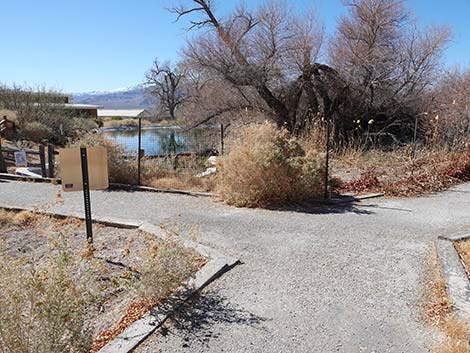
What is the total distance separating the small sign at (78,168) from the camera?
3.96 metres

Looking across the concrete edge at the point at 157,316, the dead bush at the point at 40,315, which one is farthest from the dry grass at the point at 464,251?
the dead bush at the point at 40,315

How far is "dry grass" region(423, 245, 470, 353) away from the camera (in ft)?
7.93

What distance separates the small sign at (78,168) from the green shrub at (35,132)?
1896 cm

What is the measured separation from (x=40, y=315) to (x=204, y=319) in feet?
3.79

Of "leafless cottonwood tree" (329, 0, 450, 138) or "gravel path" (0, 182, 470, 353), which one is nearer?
"gravel path" (0, 182, 470, 353)

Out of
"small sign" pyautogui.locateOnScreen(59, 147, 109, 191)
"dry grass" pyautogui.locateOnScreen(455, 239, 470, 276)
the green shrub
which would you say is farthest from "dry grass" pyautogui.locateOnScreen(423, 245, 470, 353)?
the green shrub

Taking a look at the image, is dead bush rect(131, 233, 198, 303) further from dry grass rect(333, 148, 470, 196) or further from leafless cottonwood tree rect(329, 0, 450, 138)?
leafless cottonwood tree rect(329, 0, 450, 138)

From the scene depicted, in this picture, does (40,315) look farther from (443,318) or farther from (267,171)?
(267,171)

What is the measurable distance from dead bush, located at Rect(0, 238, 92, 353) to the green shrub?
68.3 ft

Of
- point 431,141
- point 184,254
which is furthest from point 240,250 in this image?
point 431,141

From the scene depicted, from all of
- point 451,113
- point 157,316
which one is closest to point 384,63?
point 451,113

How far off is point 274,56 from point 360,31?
350cm

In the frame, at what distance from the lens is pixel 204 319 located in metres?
2.82

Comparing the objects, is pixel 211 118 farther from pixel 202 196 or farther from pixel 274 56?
pixel 202 196
